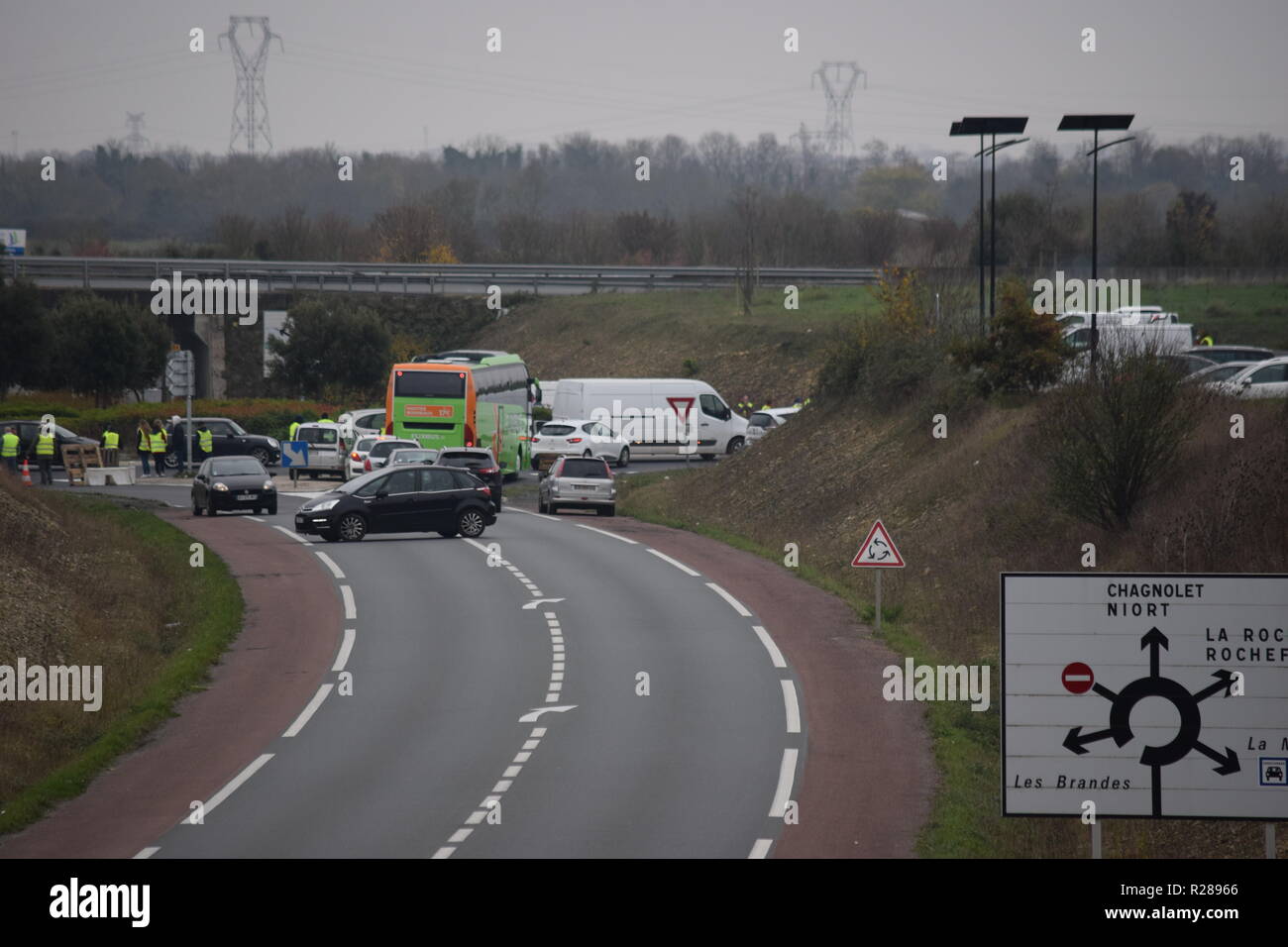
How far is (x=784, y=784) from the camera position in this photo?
15.1m

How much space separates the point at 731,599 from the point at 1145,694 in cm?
1729

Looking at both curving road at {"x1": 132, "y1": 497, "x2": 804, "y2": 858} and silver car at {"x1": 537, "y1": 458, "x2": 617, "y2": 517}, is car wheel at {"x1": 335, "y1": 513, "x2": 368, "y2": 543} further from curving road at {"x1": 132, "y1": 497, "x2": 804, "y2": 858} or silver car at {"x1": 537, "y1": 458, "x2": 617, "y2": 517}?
silver car at {"x1": 537, "y1": 458, "x2": 617, "y2": 517}

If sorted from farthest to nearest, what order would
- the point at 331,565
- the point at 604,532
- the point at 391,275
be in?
the point at 391,275, the point at 604,532, the point at 331,565

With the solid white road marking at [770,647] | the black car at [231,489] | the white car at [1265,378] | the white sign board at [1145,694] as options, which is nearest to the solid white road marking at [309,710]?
the solid white road marking at [770,647]

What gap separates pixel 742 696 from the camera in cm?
1898

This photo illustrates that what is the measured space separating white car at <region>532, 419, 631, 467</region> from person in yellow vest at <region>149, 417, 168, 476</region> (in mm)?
12905

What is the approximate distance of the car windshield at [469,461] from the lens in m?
39.4

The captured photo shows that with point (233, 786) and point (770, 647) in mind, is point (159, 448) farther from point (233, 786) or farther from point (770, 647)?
point (233, 786)

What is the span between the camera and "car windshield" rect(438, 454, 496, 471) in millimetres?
39406

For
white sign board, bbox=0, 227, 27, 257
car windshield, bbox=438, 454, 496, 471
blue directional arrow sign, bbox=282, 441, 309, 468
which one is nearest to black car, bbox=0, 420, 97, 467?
blue directional arrow sign, bbox=282, 441, 309, 468

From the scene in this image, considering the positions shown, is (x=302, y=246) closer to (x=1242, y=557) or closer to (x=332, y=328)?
(x=332, y=328)

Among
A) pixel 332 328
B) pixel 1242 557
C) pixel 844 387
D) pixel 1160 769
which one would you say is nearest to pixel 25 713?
pixel 1160 769

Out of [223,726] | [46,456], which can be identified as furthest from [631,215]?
[223,726]

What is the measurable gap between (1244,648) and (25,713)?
1435cm
